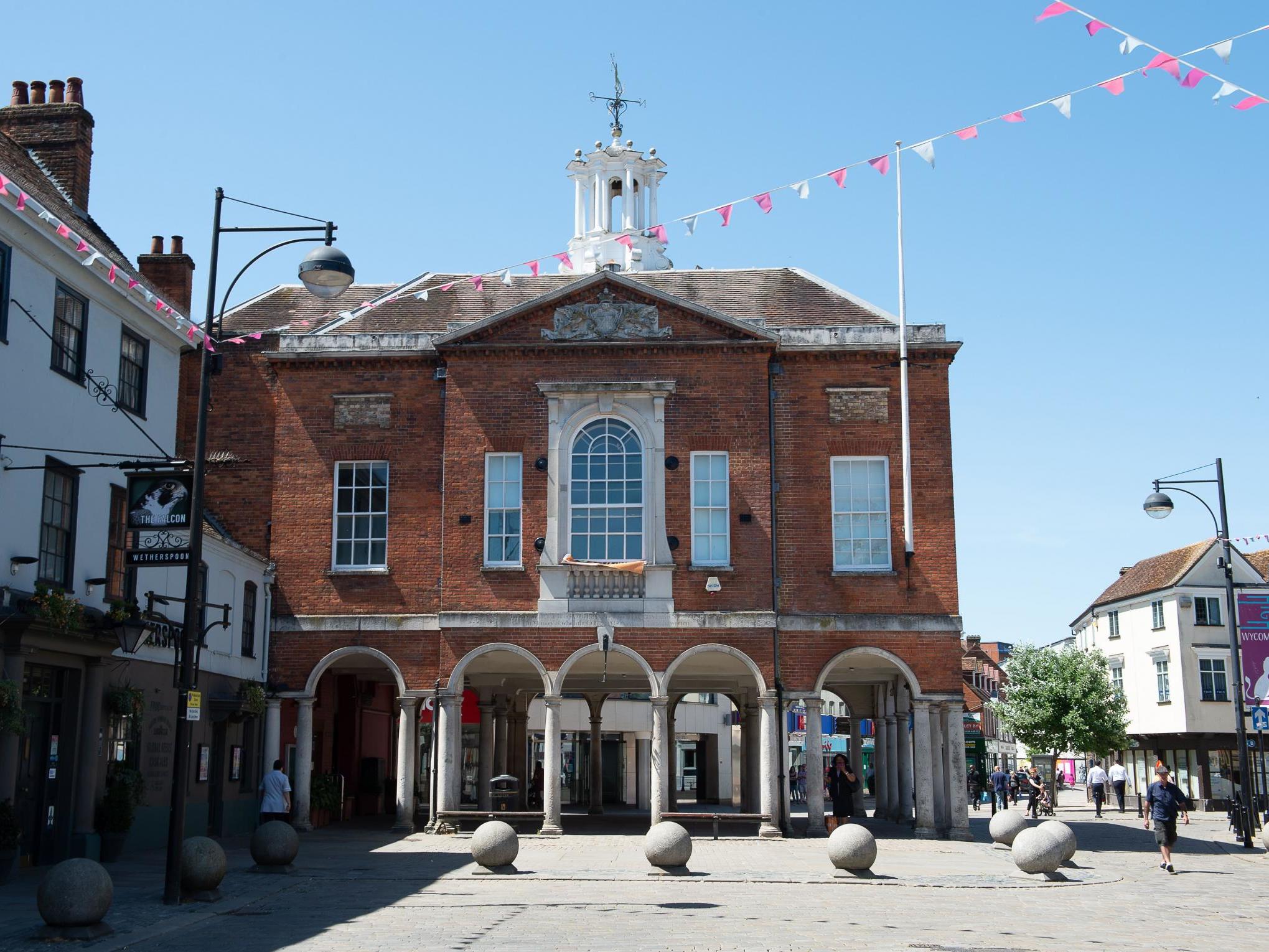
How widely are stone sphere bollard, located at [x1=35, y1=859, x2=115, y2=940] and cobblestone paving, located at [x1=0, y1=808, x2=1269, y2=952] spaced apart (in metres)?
0.24

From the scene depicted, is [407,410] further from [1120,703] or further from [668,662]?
[1120,703]

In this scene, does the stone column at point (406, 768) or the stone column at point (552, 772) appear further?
the stone column at point (406, 768)

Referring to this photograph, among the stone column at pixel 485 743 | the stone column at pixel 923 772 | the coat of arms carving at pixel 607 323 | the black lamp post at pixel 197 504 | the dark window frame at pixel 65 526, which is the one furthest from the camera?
the stone column at pixel 485 743

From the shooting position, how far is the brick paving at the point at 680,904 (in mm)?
12727

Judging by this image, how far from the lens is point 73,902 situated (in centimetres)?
1245

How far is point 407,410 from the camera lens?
27828 mm

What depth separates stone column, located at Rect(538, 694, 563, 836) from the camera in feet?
84.9

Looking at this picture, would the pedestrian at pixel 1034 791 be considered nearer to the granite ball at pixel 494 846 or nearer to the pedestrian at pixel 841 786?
the pedestrian at pixel 841 786

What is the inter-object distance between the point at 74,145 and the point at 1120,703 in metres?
41.2

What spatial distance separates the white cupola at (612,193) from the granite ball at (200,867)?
103 ft

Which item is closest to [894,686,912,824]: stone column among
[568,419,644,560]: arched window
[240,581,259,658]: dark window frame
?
[568,419,644,560]: arched window

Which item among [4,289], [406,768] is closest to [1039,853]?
[406,768]

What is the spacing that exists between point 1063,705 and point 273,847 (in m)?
37.6

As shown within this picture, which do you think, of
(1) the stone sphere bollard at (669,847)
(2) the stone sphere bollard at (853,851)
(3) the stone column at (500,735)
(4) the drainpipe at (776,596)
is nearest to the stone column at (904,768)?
(4) the drainpipe at (776,596)
